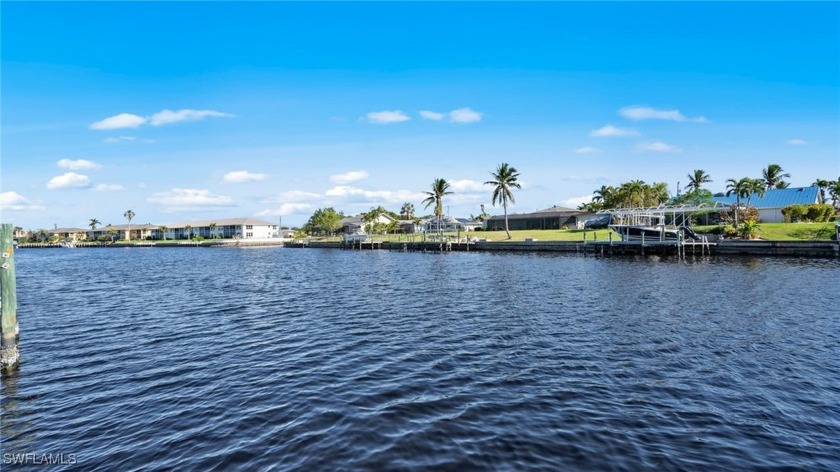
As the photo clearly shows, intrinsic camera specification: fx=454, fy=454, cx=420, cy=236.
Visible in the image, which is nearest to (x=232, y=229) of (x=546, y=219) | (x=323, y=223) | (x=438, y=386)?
(x=323, y=223)

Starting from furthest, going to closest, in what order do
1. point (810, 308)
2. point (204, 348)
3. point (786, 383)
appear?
1. point (810, 308)
2. point (204, 348)
3. point (786, 383)

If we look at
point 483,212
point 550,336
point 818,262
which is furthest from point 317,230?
point 550,336

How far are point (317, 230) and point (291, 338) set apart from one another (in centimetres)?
16123

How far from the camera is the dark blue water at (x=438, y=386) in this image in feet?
31.6

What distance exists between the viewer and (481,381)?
45.5 feet

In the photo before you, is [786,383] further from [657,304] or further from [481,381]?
[657,304]

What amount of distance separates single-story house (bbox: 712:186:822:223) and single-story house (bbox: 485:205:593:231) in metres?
30.1

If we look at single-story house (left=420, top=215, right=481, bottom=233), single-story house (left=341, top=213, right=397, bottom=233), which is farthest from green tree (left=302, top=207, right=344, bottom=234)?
single-story house (left=420, top=215, right=481, bottom=233)

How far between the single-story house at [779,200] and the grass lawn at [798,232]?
752 inches

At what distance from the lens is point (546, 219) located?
113938 mm

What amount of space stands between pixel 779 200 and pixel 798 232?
30.5m

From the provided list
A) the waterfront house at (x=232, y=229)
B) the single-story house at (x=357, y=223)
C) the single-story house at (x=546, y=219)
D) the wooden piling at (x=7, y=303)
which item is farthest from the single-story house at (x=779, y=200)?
the waterfront house at (x=232, y=229)

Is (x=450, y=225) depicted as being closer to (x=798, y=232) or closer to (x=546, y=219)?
(x=546, y=219)

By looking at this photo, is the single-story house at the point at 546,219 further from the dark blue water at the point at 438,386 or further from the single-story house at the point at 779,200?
the dark blue water at the point at 438,386
